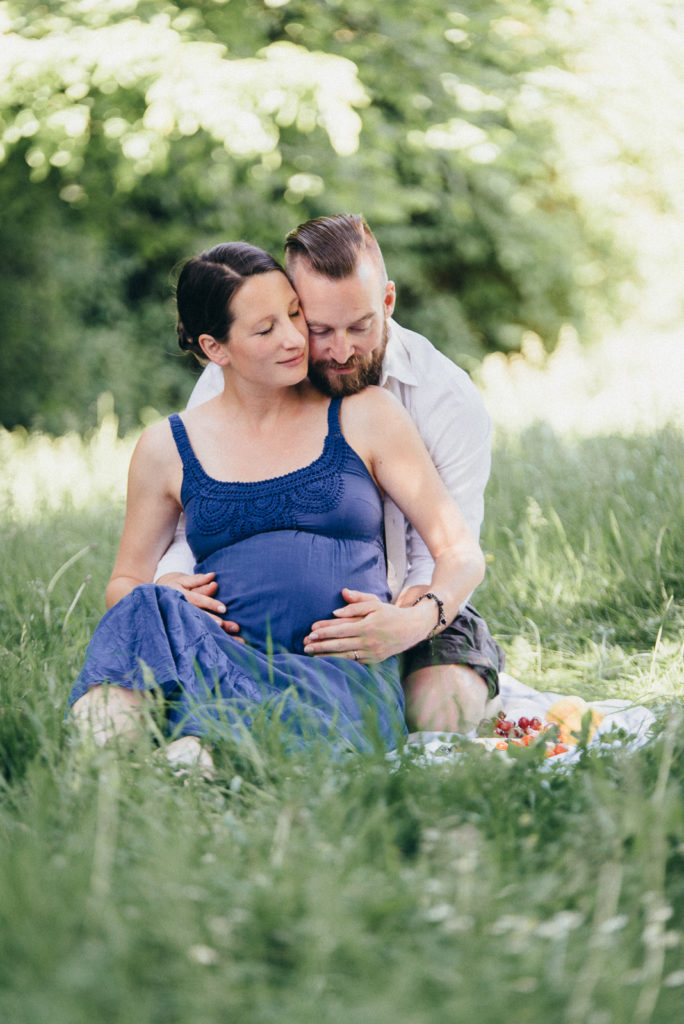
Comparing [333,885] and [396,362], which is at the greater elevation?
[333,885]

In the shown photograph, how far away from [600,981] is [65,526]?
165 inches

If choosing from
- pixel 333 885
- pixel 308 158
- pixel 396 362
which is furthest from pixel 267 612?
pixel 308 158

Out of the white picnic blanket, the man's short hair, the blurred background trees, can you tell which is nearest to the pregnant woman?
the man's short hair

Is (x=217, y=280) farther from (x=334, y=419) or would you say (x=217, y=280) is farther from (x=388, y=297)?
(x=388, y=297)

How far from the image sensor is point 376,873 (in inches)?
67.3

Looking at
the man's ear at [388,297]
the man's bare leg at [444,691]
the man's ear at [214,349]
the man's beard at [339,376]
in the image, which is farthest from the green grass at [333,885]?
the man's ear at [388,297]

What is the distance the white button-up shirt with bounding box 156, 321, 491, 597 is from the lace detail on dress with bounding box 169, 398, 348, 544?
33cm

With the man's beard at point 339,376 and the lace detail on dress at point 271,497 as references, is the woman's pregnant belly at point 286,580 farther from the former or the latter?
the man's beard at point 339,376

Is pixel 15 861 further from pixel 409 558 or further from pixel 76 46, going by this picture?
pixel 76 46

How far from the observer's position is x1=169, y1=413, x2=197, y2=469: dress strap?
10.4 ft

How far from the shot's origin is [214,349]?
316 cm

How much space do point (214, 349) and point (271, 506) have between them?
1.72 feet

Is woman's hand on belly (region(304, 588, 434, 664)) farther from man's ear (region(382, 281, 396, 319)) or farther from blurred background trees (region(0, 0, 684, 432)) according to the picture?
blurred background trees (region(0, 0, 684, 432))

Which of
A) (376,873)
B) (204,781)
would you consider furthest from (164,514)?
(376,873)
